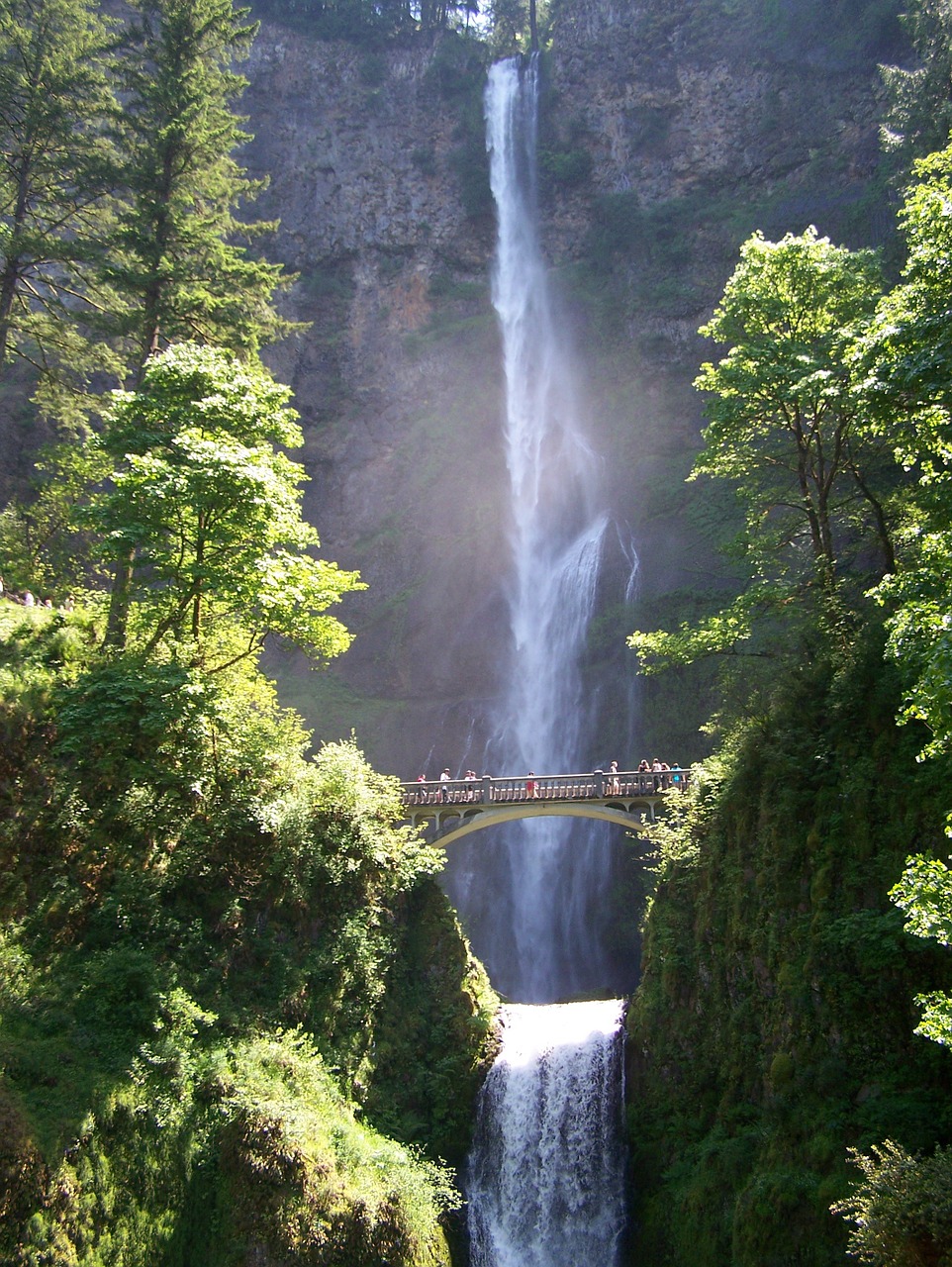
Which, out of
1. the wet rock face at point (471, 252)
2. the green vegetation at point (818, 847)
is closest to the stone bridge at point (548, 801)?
the green vegetation at point (818, 847)

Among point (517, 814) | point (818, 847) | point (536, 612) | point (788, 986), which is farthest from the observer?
point (536, 612)

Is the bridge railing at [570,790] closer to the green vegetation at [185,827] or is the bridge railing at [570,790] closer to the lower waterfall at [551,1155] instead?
the green vegetation at [185,827]

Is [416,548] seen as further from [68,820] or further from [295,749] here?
[68,820]

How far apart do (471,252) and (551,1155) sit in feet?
151

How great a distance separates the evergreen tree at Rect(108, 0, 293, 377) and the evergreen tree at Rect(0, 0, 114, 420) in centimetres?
80

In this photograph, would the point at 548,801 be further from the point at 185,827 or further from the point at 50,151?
the point at 50,151

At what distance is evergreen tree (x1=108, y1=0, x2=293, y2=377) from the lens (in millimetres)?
18453

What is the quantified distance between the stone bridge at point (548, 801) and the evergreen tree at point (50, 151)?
13.6 metres

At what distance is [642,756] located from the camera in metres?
31.8

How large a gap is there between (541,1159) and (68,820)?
10.8m

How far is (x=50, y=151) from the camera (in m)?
19.5

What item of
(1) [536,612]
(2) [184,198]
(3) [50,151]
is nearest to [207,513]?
(2) [184,198]

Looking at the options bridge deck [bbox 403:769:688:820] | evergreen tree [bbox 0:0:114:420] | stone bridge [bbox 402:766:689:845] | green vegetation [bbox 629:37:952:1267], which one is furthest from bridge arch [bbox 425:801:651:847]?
evergreen tree [bbox 0:0:114:420]

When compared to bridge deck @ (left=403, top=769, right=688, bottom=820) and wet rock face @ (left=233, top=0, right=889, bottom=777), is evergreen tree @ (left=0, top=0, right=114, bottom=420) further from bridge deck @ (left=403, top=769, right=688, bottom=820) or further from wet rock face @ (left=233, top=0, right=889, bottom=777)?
wet rock face @ (left=233, top=0, right=889, bottom=777)
